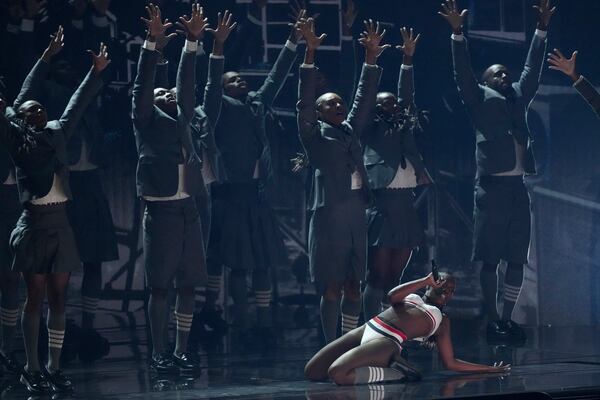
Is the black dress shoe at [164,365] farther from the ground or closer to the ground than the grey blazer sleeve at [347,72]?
closer to the ground

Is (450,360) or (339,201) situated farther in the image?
(339,201)

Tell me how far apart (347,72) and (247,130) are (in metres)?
1.06

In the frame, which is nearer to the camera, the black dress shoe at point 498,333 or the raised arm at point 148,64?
the raised arm at point 148,64

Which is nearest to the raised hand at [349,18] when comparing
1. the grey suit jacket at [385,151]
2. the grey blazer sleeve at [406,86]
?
the grey blazer sleeve at [406,86]

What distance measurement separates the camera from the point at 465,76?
877 cm

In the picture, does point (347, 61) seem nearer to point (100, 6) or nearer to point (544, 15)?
point (544, 15)

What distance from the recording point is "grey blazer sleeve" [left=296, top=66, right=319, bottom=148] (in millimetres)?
7633

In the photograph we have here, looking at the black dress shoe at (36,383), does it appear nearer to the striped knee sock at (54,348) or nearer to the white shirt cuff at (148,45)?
the striped knee sock at (54,348)

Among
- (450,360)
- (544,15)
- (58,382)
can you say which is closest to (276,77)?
(544,15)

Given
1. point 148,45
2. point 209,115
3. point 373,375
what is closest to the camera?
point 373,375

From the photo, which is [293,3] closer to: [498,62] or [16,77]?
[498,62]

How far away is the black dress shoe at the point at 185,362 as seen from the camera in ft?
24.0

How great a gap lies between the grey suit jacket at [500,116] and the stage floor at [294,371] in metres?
1.37

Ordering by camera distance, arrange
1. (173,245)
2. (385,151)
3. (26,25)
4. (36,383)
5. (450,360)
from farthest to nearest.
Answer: (385,151) < (26,25) < (173,245) < (450,360) < (36,383)
